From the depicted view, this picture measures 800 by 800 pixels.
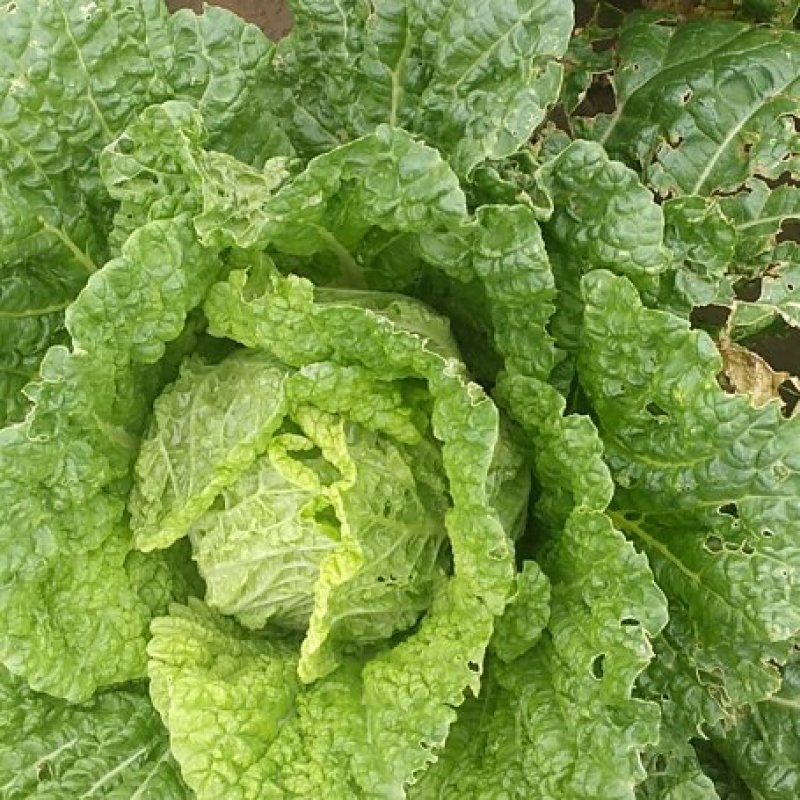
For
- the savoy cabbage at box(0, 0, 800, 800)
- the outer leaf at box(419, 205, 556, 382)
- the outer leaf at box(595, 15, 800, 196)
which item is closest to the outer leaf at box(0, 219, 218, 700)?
the savoy cabbage at box(0, 0, 800, 800)

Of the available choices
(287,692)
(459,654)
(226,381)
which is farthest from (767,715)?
(226,381)

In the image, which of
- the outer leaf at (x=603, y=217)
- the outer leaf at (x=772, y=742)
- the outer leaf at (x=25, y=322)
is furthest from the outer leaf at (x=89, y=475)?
the outer leaf at (x=772, y=742)

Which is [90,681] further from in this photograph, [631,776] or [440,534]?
[631,776]

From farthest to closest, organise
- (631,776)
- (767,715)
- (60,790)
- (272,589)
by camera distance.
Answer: (767,715)
(60,790)
(272,589)
(631,776)

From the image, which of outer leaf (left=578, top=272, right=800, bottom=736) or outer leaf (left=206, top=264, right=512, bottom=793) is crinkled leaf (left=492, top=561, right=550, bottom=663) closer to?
outer leaf (left=206, top=264, right=512, bottom=793)

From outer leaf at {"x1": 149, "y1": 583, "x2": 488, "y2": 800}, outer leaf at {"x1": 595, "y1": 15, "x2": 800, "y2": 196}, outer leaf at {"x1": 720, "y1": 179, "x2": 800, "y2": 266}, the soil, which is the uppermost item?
outer leaf at {"x1": 595, "y1": 15, "x2": 800, "y2": 196}

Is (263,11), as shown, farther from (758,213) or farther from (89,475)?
(89,475)

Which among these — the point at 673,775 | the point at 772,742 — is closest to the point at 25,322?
the point at 673,775
